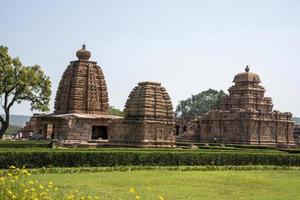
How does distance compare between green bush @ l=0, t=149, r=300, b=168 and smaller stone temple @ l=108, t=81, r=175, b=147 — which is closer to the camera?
green bush @ l=0, t=149, r=300, b=168

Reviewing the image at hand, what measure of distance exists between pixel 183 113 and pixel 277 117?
50.5 metres

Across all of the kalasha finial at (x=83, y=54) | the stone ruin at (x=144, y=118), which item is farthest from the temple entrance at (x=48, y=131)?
the kalasha finial at (x=83, y=54)

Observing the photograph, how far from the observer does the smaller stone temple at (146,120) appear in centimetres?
3638

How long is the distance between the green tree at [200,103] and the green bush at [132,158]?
67.8 m

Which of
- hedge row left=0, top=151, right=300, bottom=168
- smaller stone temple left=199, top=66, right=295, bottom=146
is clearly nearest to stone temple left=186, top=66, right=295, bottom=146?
smaller stone temple left=199, top=66, right=295, bottom=146

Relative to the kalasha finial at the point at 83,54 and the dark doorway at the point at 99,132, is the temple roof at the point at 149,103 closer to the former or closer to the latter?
the dark doorway at the point at 99,132

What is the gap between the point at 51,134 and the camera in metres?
46.2

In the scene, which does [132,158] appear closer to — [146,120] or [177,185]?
[177,185]

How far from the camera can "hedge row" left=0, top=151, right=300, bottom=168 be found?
69.2 feet

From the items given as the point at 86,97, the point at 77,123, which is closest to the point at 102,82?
the point at 86,97

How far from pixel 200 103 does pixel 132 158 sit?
77734 mm

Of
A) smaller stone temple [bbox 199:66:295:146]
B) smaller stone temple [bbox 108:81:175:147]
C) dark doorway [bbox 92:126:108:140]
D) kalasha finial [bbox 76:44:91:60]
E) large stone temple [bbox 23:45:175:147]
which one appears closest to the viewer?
smaller stone temple [bbox 108:81:175:147]

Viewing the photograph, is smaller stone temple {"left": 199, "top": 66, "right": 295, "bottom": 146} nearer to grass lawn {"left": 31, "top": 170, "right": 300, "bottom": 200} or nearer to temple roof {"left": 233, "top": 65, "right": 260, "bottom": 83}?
temple roof {"left": 233, "top": 65, "right": 260, "bottom": 83}

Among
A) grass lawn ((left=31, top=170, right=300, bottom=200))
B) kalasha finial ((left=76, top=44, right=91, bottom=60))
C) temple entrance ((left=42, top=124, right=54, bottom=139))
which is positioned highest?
kalasha finial ((left=76, top=44, right=91, bottom=60))
